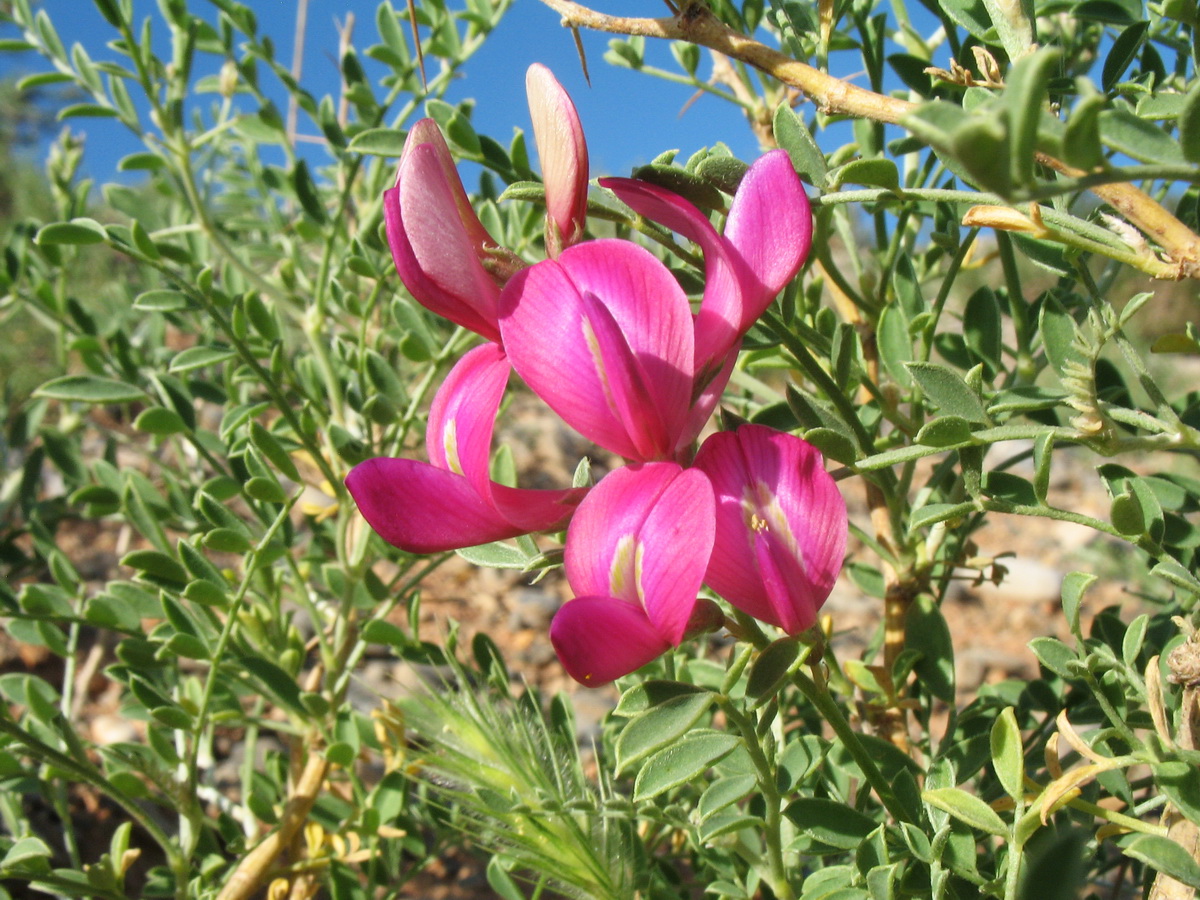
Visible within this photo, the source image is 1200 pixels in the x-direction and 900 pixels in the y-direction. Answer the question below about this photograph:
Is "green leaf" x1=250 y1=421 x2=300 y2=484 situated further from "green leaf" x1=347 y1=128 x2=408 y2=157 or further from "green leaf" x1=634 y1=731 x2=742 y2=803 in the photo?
"green leaf" x1=634 y1=731 x2=742 y2=803

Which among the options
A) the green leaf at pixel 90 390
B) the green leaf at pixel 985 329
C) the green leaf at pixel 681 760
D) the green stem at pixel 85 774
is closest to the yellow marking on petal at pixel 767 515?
the green leaf at pixel 681 760

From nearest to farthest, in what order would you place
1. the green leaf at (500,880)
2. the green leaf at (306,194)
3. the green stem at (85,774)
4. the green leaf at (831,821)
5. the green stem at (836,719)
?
the green stem at (836,719), the green leaf at (831,821), the green stem at (85,774), the green leaf at (500,880), the green leaf at (306,194)

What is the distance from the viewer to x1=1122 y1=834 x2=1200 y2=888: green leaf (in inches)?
19.3

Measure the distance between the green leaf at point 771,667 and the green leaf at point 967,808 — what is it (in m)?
0.16

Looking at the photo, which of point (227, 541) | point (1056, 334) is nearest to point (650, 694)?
point (1056, 334)

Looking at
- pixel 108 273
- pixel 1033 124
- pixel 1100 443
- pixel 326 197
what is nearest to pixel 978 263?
pixel 1100 443

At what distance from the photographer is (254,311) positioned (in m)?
0.91

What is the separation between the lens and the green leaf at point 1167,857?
49 cm

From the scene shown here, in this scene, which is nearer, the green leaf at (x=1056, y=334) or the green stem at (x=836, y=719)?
the green stem at (x=836, y=719)

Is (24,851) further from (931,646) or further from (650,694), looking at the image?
(931,646)

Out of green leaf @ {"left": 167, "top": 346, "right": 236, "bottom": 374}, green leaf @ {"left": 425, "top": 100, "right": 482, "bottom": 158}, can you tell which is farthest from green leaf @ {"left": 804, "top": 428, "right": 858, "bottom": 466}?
green leaf @ {"left": 167, "top": 346, "right": 236, "bottom": 374}

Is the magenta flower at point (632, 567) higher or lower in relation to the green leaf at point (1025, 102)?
lower

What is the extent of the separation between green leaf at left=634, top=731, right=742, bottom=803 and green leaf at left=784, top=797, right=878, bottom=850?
143 mm

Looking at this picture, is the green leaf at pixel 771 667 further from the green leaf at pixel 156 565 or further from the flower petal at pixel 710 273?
the green leaf at pixel 156 565
